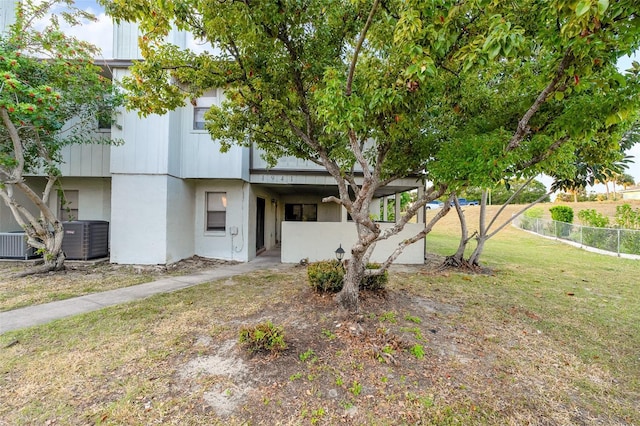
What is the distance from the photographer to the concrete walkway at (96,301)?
429 cm

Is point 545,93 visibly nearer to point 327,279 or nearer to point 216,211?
point 327,279

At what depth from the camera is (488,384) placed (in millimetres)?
2865

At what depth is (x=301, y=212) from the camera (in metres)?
15.3

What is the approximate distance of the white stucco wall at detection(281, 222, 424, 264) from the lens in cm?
966

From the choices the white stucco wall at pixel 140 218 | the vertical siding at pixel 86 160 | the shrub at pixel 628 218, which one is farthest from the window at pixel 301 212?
the shrub at pixel 628 218

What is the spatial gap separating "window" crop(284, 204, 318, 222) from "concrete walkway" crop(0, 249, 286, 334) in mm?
6931

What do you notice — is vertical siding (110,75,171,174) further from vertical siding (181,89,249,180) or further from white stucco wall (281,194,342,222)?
white stucco wall (281,194,342,222)

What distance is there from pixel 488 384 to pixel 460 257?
6536 mm

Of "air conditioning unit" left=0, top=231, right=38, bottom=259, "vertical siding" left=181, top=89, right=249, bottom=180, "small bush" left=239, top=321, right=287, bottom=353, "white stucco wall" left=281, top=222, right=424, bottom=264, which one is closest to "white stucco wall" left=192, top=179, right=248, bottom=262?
"vertical siding" left=181, top=89, right=249, bottom=180

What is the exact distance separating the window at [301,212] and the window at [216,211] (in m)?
5.74

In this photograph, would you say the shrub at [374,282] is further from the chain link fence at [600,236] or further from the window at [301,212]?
the chain link fence at [600,236]

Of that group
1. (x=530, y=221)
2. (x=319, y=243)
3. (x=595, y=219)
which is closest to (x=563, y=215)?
(x=530, y=221)

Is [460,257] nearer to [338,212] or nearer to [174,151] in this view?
[338,212]

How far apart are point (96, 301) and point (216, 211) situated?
4.93 m
